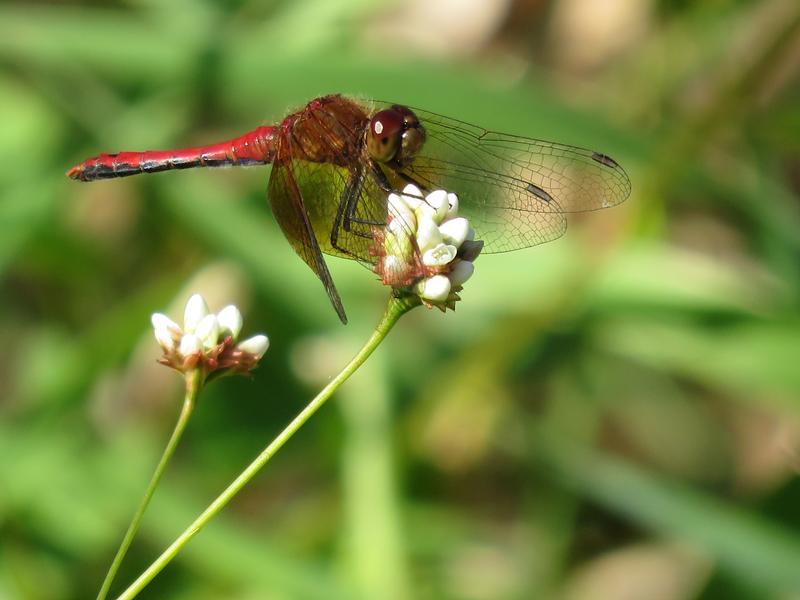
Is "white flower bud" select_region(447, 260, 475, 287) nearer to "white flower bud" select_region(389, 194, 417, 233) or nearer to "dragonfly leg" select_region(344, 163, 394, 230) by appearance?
"white flower bud" select_region(389, 194, 417, 233)

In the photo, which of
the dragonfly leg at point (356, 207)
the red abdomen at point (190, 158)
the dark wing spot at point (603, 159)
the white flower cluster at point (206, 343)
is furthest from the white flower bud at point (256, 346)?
the dark wing spot at point (603, 159)

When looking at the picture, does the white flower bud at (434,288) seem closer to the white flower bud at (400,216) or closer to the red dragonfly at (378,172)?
the white flower bud at (400,216)

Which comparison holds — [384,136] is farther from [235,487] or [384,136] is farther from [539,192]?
[235,487]

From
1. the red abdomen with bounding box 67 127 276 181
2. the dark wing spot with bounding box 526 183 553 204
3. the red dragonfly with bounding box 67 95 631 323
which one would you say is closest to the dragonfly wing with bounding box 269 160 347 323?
the red dragonfly with bounding box 67 95 631 323

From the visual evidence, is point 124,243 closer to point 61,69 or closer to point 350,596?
point 61,69

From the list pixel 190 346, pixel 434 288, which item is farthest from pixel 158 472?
pixel 434 288

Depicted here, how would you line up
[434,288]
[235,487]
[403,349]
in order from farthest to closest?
1. [403,349]
2. [434,288]
3. [235,487]
